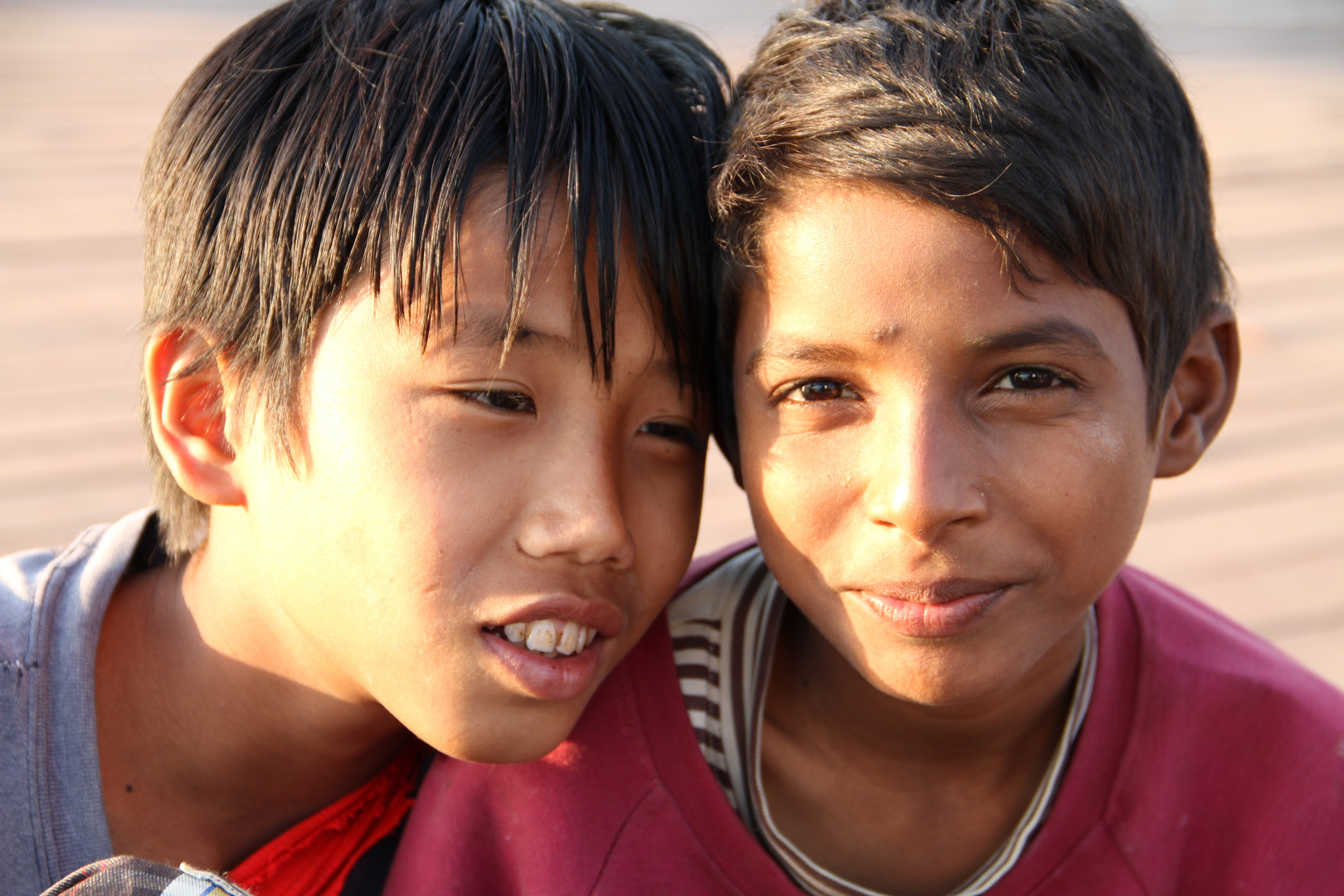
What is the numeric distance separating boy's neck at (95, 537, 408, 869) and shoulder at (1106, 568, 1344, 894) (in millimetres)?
931

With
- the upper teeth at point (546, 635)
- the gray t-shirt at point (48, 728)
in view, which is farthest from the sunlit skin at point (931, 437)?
the gray t-shirt at point (48, 728)

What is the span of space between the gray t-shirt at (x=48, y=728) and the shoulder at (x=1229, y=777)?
1.18 metres

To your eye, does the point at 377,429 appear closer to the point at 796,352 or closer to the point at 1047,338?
the point at 796,352

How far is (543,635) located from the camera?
50.1 inches

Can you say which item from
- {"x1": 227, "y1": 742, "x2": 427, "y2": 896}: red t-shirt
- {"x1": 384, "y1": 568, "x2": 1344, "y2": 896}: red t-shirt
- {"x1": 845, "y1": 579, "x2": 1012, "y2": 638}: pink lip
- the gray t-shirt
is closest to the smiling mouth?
{"x1": 384, "y1": 568, "x2": 1344, "y2": 896}: red t-shirt

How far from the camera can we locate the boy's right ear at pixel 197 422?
1.43m

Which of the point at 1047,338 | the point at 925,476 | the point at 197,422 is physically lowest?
the point at 197,422

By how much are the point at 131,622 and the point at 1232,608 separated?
224 cm

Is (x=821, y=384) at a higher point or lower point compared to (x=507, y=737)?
higher

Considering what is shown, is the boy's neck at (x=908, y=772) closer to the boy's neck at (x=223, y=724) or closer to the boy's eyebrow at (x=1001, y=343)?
the boy's eyebrow at (x=1001, y=343)

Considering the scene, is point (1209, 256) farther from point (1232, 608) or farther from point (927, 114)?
point (1232, 608)

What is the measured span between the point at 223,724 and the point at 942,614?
35.9 inches

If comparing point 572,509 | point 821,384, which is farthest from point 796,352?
point 572,509

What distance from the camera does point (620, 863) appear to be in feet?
4.42
